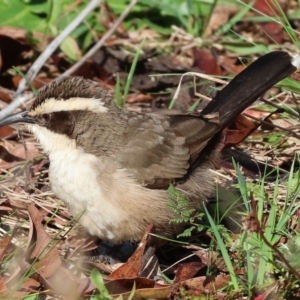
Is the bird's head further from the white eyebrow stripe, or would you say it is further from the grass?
the grass

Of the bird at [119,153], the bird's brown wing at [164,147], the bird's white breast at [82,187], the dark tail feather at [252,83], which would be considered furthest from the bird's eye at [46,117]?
the dark tail feather at [252,83]

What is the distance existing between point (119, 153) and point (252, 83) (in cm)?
123

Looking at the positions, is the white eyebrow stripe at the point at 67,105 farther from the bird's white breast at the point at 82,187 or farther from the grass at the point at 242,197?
the grass at the point at 242,197

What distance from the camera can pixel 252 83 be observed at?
5570 millimetres

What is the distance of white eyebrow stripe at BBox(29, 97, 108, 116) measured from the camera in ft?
16.3

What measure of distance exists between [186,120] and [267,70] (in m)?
0.70

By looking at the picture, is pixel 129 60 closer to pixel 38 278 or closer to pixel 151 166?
pixel 151 166

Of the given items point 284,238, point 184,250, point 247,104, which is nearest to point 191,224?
point 184,250

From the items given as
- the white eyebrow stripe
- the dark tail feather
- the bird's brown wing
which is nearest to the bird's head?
the white eyebrow stripe

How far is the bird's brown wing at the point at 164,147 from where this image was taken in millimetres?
5062

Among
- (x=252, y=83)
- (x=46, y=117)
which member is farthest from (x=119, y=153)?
(x=252, y=83)

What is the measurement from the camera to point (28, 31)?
290 inches

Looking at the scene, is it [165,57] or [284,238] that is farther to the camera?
[165,57]

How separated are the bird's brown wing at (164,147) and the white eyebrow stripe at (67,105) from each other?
0.33 m
